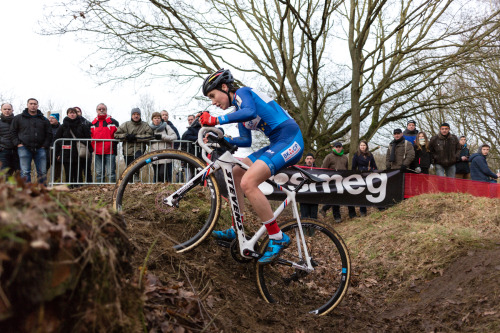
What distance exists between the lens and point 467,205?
10.6m

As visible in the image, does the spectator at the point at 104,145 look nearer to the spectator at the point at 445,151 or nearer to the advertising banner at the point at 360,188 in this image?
the advertising banner at the point at 360,188

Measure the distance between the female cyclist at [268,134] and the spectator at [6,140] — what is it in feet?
23.3

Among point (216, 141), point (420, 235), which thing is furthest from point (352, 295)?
point (216, 141)

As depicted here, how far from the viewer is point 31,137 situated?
374 inches

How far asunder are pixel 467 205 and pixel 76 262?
10.8 metres

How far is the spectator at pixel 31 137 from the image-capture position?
31.1 feet

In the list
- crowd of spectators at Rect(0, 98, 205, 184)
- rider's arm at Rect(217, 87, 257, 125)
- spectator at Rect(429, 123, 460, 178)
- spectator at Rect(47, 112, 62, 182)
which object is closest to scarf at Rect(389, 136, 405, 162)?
spectator at Rect(429, 123, 460, 178)

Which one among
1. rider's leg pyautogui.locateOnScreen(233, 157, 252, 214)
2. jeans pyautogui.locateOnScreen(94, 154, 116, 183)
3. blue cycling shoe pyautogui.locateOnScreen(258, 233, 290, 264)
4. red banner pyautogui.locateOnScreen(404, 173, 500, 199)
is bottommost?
blue cycling shoe pyautogui.locateOnScreen(258, 233, 290, 264)

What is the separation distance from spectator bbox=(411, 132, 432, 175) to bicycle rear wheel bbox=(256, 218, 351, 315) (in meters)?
8.08

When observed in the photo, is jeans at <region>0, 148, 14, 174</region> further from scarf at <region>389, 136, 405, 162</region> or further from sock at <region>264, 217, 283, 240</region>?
scarf at <region>389, 136, 405, 162</region>

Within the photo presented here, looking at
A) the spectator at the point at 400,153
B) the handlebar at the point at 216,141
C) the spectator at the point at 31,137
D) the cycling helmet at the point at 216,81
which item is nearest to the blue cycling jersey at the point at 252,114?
the handlebar at the point at 216,141

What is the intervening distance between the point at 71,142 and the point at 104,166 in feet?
3.13

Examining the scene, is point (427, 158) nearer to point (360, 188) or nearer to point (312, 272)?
point (360, 188)

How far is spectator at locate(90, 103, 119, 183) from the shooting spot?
9672mm
